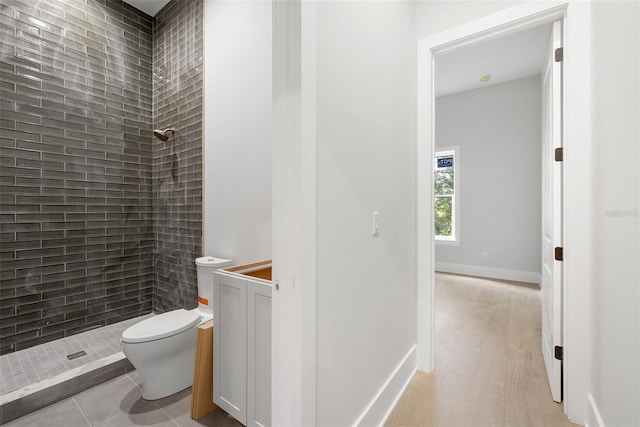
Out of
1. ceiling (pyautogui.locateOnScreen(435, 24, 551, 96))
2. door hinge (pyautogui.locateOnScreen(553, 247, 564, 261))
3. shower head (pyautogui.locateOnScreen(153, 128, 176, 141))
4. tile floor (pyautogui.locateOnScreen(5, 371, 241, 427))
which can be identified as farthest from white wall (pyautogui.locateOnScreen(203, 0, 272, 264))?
ceiling (pyautogui.locateOnScreen(435, 24, 551, 96))

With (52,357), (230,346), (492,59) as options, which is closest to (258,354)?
(230,346)

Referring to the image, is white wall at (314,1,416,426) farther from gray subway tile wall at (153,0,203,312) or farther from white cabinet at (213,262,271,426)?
gray subway tile wall at (153,0,203,312)

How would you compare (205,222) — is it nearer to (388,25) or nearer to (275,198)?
(275,198)

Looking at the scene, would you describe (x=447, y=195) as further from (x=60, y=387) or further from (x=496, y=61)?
(x=60, y=387)

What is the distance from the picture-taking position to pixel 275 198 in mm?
979

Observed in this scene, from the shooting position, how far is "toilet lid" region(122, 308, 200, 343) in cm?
162

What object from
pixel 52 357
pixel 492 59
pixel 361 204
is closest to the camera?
pixel 361 204

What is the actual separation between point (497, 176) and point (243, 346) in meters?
4.46

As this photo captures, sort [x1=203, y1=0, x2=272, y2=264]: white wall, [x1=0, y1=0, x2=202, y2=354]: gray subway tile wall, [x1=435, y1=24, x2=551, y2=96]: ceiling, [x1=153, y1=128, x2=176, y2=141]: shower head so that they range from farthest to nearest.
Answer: [x1=435, y1=24, x2=551, y2=96]: ceiling → [x1=153, y1=128, x2=176, y2=141]: shower head → [x1=0, y1=0, x2=202, y2=354]: gray subway tile wall → [x1=203, y1=0, x2=272, y2=264]: white wall

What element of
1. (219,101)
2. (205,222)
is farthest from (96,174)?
(219,101)

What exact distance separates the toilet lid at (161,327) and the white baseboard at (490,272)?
166 inches

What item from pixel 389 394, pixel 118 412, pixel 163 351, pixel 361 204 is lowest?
pixel 118 412

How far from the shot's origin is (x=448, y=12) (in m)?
1.85

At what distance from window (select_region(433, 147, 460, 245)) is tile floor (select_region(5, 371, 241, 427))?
14.4ft
